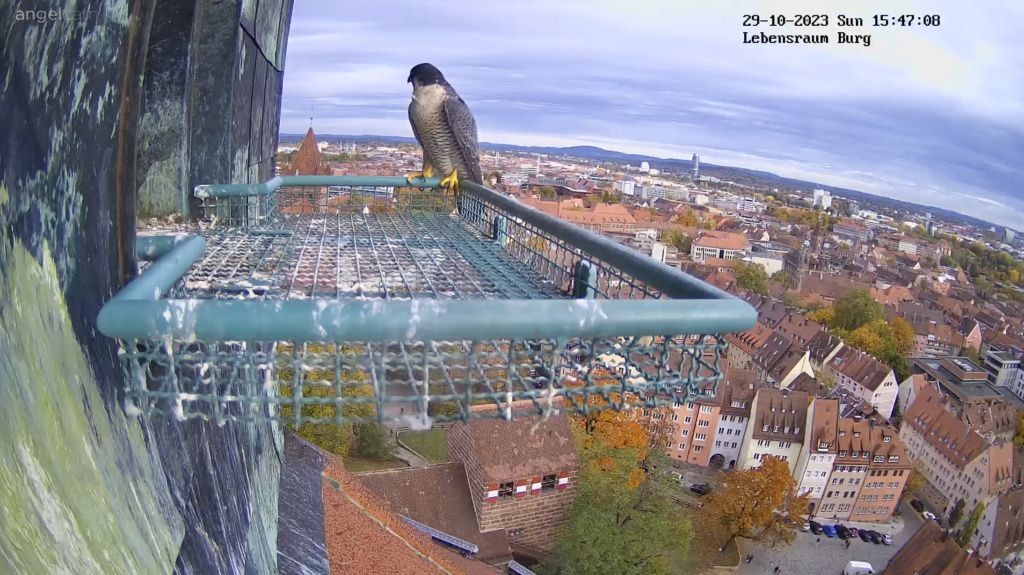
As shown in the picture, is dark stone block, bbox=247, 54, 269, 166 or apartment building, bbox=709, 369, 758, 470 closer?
dark stone block, bbox=247, 54, 269, 166

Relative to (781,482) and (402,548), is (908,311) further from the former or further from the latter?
(402,548)

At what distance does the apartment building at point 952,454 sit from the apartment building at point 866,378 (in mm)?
990

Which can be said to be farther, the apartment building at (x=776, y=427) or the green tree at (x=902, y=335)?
the green tree at (x=902, y=335)

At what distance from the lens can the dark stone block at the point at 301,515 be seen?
2984 millimetres

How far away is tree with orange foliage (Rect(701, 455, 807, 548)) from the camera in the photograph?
48.7 feet

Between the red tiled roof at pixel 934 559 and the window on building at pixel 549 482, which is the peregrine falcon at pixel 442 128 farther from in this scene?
the red tiled roof at pixel 934 559

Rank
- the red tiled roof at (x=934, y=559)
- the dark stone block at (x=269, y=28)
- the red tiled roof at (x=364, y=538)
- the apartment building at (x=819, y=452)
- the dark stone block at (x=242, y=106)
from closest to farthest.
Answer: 1. the dark stone block at (x=242, y=106)
2. the dark stone block at (x=269, y=28)
3. the red tiled roof at (x=364, y=538)
4. the red tiled roof at (x=934, y=559)
5. the apartment building at (x=819, y=452)

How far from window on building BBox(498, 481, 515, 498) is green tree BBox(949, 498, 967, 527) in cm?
1524

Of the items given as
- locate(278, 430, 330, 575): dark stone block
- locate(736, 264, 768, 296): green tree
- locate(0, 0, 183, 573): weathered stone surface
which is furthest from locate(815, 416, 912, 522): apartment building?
locate(0, 0, 183, 573): weathered stone surface

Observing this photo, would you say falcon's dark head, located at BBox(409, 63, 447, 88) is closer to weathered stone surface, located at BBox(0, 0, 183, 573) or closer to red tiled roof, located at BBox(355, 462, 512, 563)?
weathered stone surface, located at BBox(0, 0, 183, 573)

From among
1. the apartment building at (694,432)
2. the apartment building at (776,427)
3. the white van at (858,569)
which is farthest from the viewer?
the apartment building at (694,432)

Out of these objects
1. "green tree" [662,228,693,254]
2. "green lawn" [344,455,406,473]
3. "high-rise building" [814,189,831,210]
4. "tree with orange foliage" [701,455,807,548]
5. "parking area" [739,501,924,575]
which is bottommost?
"parking area" [739,501,924,575]

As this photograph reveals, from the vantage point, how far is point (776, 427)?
60.4 feet

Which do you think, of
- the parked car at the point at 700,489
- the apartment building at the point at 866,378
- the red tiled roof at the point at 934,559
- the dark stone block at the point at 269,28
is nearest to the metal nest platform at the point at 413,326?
the dark stone block at the point at 269,28
